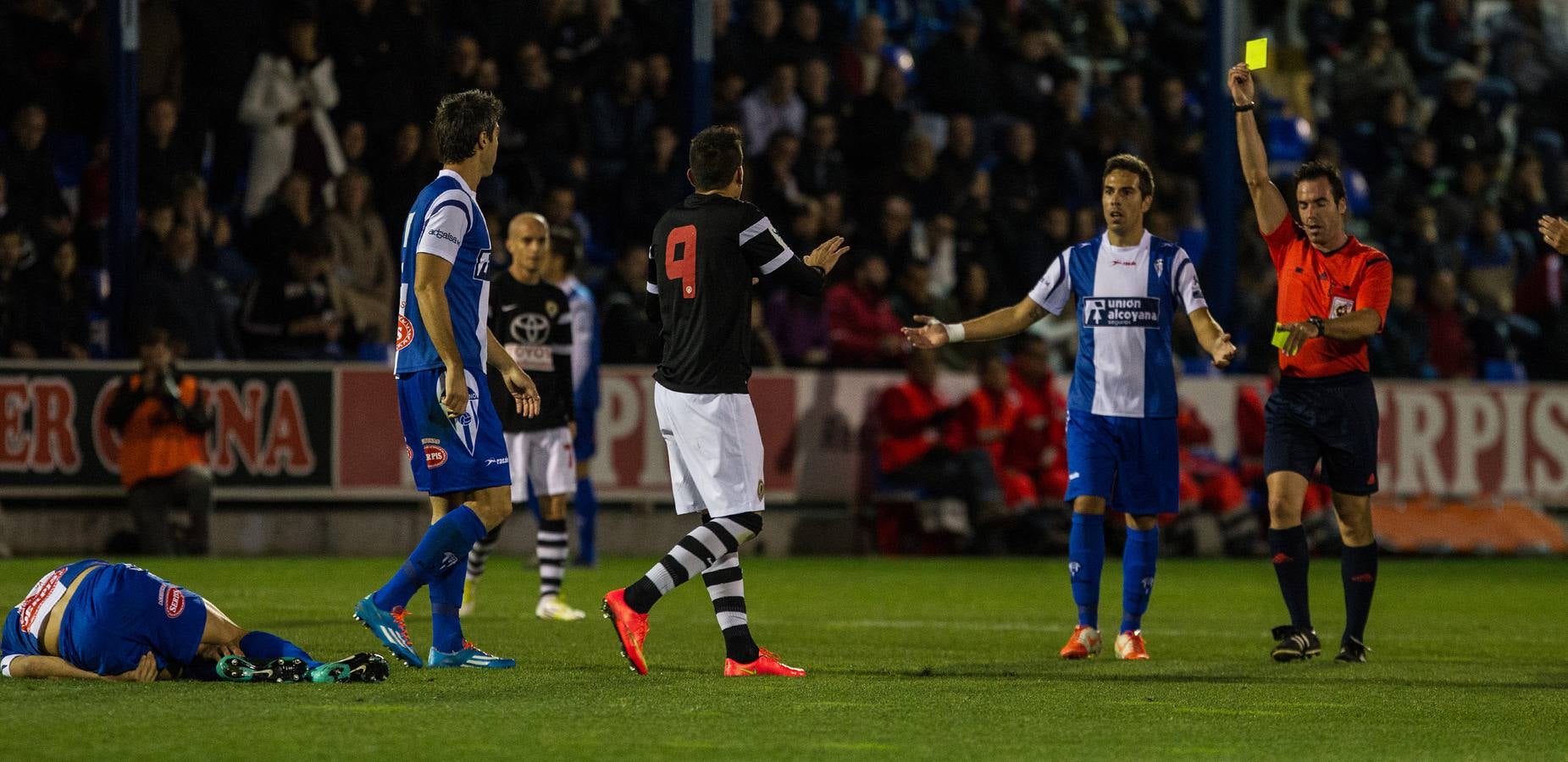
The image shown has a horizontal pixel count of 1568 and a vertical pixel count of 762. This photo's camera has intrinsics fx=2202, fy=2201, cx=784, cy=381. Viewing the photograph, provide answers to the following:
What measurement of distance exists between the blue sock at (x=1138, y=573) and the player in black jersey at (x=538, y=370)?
3.45 m

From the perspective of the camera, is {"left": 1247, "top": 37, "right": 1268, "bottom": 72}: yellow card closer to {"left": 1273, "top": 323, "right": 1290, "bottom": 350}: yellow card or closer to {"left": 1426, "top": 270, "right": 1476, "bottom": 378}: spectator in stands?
{"left": 1273, "top": 323, "right": 1290, "bottom": 350}: yellow card

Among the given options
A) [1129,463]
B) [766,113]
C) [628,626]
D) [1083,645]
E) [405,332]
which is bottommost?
[1083,645]

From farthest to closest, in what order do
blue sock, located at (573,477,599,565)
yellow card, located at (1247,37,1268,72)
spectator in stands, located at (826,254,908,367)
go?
spectator in stands, located at (826,254,908,367), blue sock, located at (573,477,599,565), yellow card, located at (1247,37,1268,72)

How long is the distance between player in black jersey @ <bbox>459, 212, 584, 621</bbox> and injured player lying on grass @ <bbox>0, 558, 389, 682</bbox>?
426cm

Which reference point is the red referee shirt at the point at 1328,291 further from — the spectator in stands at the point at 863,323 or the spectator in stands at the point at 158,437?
the spectator in stands at the point at 158,437

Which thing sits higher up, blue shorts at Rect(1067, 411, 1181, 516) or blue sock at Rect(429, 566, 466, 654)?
blue shorts at Rect(1067, 411, 1181, 516)

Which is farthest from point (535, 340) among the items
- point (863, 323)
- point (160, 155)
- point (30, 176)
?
point (863, 323)

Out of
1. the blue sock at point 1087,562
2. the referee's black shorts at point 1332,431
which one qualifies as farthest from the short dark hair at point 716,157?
the referee's black shorts at point 1332,431

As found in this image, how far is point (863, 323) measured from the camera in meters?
18.8

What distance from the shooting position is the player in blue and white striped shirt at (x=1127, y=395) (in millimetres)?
9773

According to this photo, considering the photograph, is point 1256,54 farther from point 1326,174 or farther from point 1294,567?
point 1294,567

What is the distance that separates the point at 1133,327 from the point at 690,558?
2633mm

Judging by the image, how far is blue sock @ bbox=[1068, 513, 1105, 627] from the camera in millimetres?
9797

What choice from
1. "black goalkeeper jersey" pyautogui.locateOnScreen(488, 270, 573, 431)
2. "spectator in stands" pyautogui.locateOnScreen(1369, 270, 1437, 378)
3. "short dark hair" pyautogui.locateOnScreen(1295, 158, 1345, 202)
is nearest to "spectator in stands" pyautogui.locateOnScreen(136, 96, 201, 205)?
"black goalkeeper jersey" pyautogui.locateOnScreen(488, 270, 573, 431)
